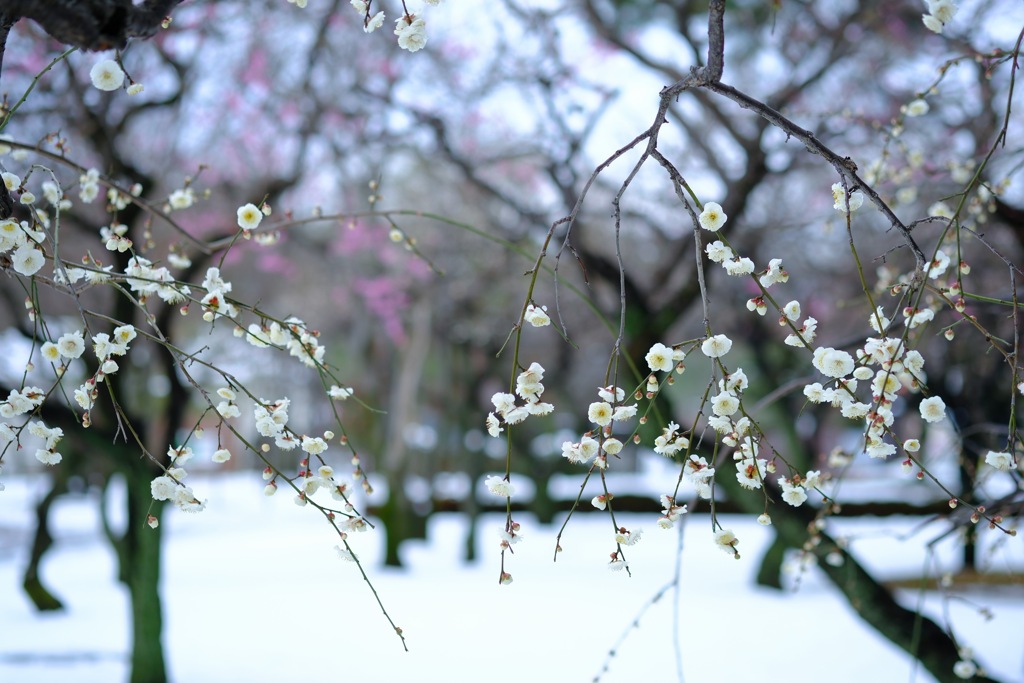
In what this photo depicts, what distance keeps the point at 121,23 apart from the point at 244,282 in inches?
331

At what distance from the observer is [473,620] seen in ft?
15.3

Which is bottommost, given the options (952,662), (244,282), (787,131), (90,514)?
(952,662)

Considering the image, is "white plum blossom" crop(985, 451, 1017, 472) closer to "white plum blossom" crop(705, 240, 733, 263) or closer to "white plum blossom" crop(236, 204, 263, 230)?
"white plum blossom" crop(705, 240, 733, 263)

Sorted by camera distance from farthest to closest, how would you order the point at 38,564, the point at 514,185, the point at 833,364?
the point at 514,185
the point at 38,564
the point at 833,364

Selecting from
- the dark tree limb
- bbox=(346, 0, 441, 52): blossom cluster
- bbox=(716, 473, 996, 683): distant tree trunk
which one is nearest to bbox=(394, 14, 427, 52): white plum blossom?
bbox=(346, 0, 441, 52): blossom cluster

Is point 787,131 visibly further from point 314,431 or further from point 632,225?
point 314,431

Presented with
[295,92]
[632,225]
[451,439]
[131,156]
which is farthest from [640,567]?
[131,156]

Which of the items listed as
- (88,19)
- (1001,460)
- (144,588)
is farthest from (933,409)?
(144,588)

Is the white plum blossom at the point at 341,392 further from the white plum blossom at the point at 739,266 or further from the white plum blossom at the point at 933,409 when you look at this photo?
the white plum blossom at the point at 933,409

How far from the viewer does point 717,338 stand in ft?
3.51

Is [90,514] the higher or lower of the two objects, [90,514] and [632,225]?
the lower

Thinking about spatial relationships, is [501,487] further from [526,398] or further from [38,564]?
[38,564]

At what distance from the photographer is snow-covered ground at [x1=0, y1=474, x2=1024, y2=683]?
3754 millimetres

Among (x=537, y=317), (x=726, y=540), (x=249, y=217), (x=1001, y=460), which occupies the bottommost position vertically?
(x=726, y=540)
